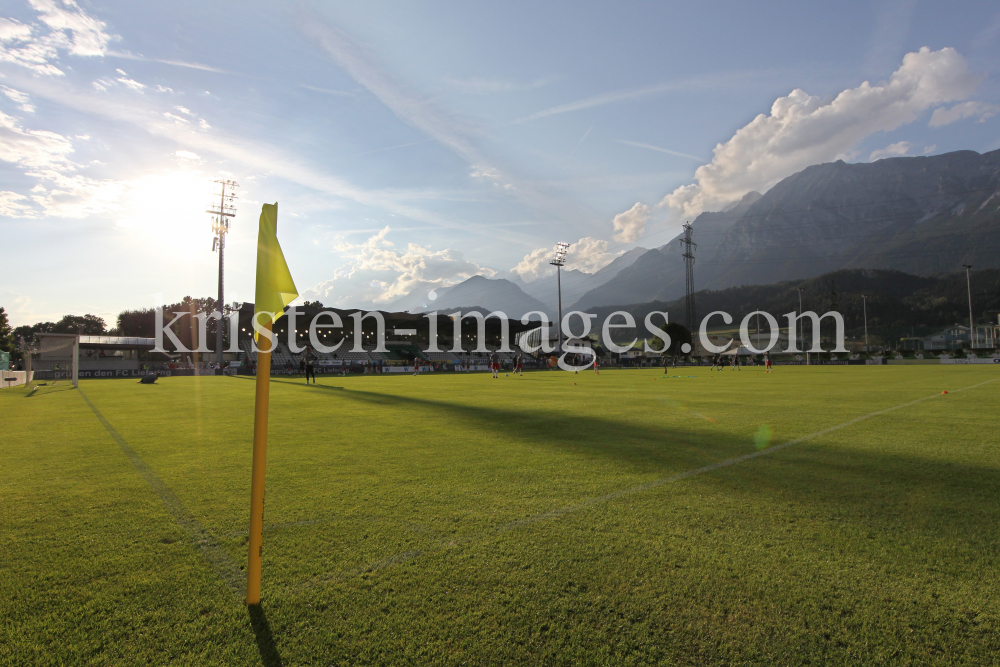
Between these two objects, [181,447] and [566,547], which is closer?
[566,547]

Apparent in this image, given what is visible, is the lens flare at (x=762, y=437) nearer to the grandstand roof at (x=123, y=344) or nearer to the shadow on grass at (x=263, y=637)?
the shadow on grass at (x=263, y=637)

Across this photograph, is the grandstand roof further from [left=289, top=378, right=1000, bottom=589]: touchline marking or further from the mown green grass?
[left=289, top=378, right=1000, bottom=589]: touchline marking

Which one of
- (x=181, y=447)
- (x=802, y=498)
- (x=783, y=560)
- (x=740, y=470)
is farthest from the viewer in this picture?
(x=181, y=447)

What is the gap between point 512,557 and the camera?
10.3 ft

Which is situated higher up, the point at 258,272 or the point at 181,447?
the point at 258,272

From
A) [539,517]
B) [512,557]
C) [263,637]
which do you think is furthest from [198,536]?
[539,517]

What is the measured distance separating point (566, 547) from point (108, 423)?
11.6 meters

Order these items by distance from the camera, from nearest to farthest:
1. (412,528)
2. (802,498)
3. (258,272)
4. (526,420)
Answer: (258,272), (412,528), (802,498), (526,420)

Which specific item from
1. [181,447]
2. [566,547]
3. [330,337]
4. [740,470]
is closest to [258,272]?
[566,547]

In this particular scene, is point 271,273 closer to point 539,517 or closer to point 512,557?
point 512,557

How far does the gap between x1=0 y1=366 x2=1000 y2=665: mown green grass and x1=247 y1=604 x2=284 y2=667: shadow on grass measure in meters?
0.01

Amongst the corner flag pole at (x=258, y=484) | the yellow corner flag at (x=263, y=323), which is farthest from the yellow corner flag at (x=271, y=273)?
the corner flag pole at (x=258, y=484)

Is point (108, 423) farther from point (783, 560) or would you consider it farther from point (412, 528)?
point (783, 560)

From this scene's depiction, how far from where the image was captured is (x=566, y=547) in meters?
3.29
